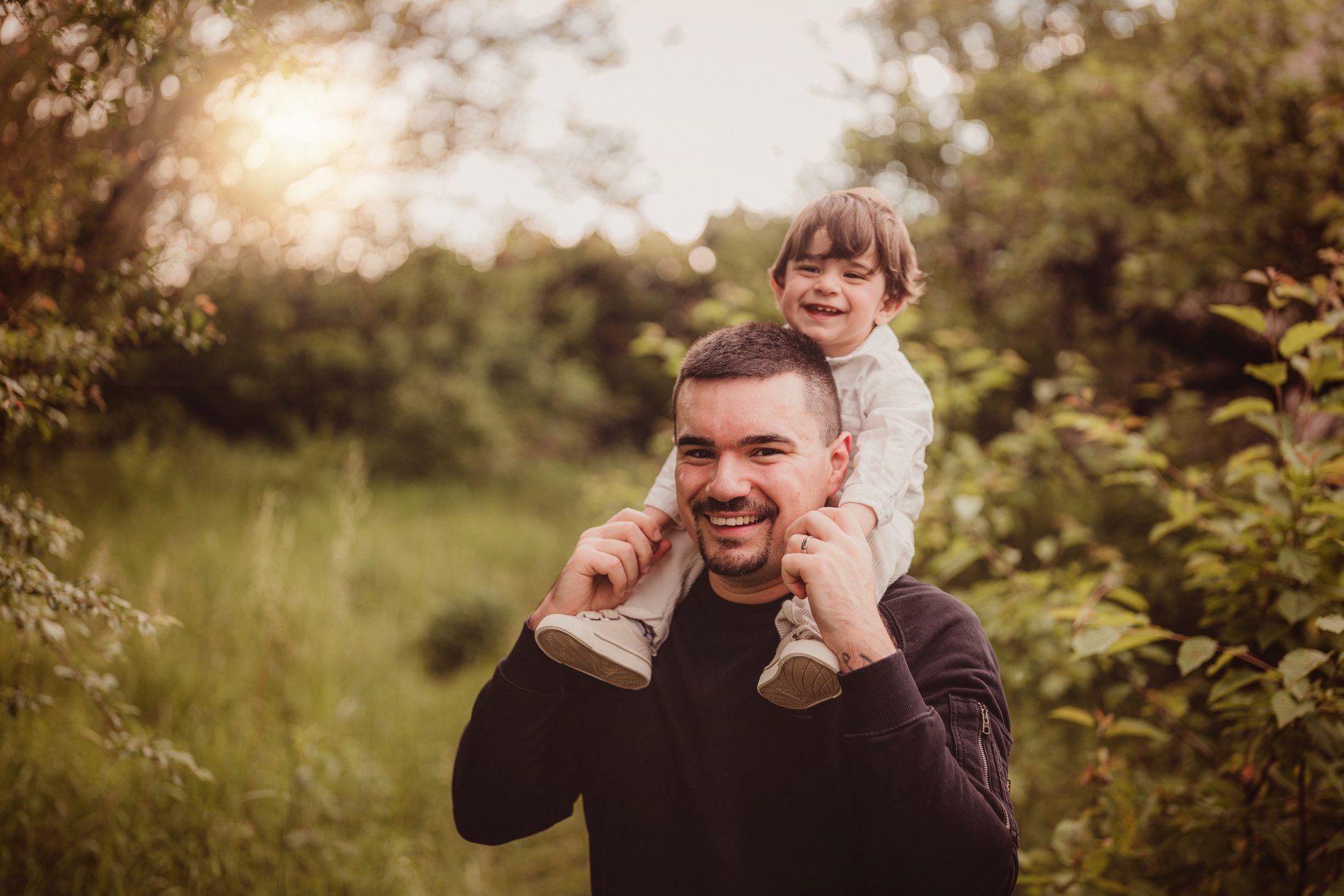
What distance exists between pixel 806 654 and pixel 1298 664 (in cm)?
124

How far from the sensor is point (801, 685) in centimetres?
149

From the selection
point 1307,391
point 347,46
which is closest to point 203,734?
point 347,46

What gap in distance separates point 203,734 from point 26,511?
2.15 metres

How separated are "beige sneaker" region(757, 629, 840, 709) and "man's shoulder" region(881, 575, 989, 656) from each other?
0.72 feet

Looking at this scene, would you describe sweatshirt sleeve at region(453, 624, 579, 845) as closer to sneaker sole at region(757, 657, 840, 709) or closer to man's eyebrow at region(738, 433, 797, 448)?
sneaker sole at region(757, 657, 840, 709)

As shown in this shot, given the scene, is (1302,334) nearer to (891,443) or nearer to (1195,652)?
(1195,652)

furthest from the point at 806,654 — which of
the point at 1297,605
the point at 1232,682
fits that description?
the point at 1297,605

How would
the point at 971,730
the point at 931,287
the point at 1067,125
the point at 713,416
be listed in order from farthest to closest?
1. the point at 931,287
2. the point at 1067,125
3. the point at 713,416
4. the point at 971,730

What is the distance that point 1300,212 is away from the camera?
427 cm

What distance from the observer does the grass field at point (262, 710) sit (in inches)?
124

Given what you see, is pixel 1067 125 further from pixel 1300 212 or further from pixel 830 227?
pixel 830 227

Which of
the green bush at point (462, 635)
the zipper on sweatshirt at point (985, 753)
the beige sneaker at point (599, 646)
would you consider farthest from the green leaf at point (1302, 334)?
the green bush at point (462, 635)

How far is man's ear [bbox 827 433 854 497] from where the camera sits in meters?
1.80

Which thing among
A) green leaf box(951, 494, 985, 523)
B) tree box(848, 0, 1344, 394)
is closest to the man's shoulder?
green leaf box(951, 494, 985, 523)
